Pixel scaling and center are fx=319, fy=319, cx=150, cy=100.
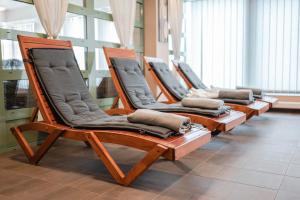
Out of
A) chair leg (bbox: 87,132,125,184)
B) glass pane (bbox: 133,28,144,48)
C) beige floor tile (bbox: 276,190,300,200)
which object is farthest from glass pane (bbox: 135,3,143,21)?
beige floor tile (bbox: 276,190,300,200)

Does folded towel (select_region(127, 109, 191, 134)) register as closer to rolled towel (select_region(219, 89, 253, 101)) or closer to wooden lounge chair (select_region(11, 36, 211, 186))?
wooden lounge chair (select_region(11, 36, 211, 186))

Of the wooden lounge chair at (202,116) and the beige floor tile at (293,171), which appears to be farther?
the wooden lounge chair at (202,116)

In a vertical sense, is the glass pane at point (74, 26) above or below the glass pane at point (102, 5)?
below

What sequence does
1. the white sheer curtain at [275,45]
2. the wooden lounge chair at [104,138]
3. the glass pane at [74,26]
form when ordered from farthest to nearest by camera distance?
the white sheer curtain at [275,45]
the glass pane at [74,26]
the wooden lounge chair at [104,138]

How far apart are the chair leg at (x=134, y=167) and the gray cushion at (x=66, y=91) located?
16 centimetres

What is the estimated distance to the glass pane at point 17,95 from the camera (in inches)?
117

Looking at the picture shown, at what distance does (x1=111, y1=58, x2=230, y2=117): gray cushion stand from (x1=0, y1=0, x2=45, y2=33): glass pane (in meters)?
0.89

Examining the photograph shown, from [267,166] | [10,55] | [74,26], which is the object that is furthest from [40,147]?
[267,166]

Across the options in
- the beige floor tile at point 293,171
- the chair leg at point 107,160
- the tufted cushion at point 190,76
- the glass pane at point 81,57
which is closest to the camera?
the chair leg at point 107,160

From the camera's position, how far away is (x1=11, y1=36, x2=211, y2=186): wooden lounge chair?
1.96 m

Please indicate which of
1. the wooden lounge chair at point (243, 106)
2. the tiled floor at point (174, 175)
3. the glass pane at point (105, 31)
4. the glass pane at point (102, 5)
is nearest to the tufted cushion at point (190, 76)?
the wooden lounge chair at point (243, 106)

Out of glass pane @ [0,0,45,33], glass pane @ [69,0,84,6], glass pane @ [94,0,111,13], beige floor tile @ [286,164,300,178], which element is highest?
glass pane @ [94,0,111,13]

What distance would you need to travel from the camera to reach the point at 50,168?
246cm

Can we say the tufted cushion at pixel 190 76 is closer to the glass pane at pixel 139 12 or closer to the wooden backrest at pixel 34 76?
the glass pane at pixel 139 12
